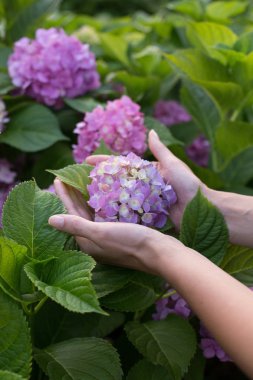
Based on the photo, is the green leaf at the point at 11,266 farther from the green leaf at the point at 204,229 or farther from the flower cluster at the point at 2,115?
the flower cluster at the point at 2,115

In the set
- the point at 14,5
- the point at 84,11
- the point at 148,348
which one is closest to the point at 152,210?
the point at 148,348

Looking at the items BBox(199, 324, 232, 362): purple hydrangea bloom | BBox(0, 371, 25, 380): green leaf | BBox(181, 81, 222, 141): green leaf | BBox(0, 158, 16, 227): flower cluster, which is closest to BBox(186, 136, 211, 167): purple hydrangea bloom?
BBox(181, 81, 222, 141): green leaf

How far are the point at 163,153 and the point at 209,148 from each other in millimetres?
738

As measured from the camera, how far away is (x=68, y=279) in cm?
100

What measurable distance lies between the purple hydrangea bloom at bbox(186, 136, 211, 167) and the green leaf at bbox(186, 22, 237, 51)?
0.30m

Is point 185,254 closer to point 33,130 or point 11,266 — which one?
point 11,266

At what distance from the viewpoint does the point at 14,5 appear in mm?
2213

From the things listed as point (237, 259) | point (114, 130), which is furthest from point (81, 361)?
point (114, 130)

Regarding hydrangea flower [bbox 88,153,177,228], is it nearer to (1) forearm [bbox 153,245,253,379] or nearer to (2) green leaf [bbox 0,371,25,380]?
(1) forearm [bbox 153,245,253,379]

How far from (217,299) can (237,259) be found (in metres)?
0.33

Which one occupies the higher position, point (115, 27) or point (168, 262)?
point (168, 262)

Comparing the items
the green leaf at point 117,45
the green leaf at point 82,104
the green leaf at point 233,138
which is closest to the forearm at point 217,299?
the green leaf at point 233,138

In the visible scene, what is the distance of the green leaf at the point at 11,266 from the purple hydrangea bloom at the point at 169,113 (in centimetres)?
110

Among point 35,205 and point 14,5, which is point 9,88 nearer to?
point 14,5
